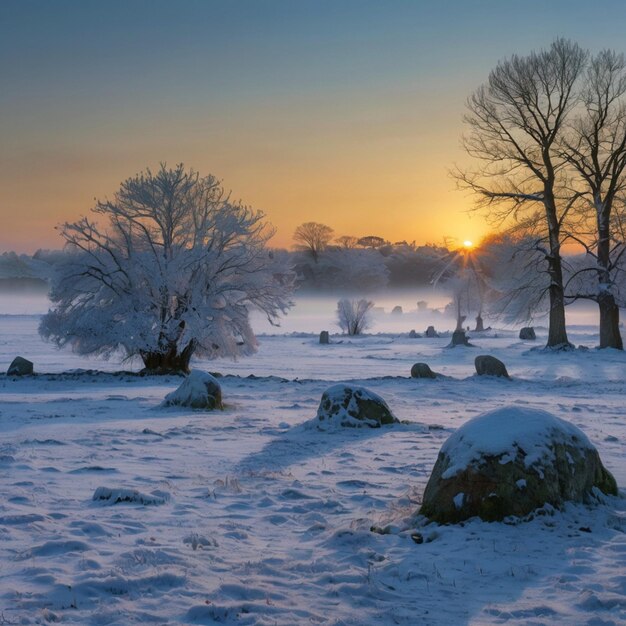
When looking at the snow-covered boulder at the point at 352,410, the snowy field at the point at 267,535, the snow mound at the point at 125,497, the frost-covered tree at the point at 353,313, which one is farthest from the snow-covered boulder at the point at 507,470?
the frost-covered tree at the point at 353,313

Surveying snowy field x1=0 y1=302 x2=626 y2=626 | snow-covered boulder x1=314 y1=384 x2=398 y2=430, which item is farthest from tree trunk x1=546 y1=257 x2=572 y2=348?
snow-covered boulder x1=314 y1=384 x2=398 y2=430

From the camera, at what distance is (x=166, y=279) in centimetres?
1980

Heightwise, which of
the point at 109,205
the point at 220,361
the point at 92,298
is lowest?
the point at 220,361

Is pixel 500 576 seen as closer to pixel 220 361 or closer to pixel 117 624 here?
pixel 117 624

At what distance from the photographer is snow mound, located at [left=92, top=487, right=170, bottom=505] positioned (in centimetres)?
612

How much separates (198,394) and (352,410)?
3329 mm

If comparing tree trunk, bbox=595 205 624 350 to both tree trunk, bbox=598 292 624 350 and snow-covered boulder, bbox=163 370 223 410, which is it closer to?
tree trunk, bbox=598 292 624 350

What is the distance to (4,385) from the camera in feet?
54.8

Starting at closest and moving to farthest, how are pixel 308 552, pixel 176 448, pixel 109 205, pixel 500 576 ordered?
pixel 500 576 < pixel 308 552 < pixel 176 448 < pixel 109 205

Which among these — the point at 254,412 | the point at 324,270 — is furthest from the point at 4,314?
the point at 254,412

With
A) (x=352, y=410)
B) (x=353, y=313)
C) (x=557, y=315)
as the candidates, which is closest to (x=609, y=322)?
(x=557, y=315)

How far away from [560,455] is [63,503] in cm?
429

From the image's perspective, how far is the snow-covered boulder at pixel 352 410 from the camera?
10523mm

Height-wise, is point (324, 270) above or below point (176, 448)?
above
